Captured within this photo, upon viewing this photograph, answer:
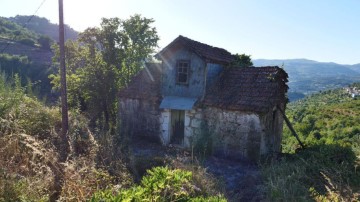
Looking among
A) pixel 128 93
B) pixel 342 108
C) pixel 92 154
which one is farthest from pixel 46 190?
pixel 342 108

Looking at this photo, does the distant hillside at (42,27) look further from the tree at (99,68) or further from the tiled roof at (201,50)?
the tiled roof at (201,50)

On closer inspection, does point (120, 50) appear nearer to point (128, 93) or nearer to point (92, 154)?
point (128, 93)

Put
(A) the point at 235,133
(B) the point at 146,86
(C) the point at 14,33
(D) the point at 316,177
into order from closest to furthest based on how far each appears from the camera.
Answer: (D) the point at 316,177 < (A) the point at 235,133 < (B) the point at 146,86 < (C) the point at 14,33

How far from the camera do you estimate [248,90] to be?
544 inches

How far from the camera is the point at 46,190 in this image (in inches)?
196

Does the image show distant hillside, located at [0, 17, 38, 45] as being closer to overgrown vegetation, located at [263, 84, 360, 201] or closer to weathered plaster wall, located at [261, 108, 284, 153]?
weathered plaster wall, located at [261, 108, 284, 153]

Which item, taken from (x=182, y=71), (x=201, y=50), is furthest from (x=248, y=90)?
(x=182, y=71)

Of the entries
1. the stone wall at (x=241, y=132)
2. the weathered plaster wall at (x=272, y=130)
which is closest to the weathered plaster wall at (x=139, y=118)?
the stone wall at (x=241, y=132)

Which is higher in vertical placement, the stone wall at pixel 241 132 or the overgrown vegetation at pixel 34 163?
the overgrown vegetation at pixel 34 163

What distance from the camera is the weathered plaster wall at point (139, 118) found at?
16156 millimetres

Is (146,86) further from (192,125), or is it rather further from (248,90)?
(248,90)

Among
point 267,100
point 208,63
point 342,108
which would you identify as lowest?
point 342,108

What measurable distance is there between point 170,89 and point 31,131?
354 inches

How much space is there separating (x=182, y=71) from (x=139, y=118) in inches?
152
